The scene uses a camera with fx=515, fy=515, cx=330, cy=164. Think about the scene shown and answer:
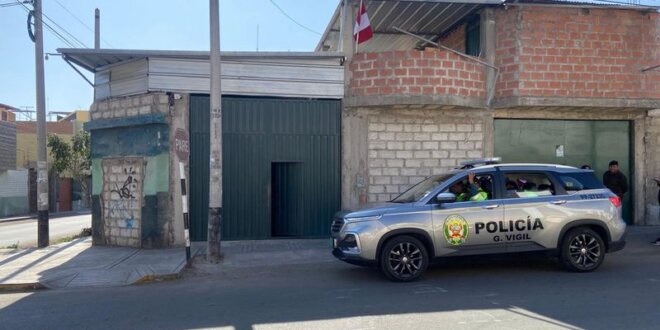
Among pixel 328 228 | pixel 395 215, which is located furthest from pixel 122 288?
pixel 328 228

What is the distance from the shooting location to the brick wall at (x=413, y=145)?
1238 centimetres

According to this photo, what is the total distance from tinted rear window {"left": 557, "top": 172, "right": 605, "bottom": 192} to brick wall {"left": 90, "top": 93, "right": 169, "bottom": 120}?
8.41m

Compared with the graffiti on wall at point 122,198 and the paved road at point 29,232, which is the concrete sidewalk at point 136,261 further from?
the paved road at point 29,232

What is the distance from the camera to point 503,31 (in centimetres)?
1235

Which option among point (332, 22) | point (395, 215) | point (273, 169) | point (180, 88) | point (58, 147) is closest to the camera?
point (395, 215)

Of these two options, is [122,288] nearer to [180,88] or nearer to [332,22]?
[180,88]

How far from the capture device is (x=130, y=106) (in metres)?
12.3

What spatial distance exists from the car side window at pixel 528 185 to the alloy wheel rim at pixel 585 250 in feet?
2.83

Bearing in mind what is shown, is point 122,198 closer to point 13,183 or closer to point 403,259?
point 403,259

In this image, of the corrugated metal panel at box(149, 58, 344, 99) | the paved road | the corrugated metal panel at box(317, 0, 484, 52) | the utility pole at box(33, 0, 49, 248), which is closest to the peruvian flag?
the corrugated metal panel at box(317, 0, 484, 52)

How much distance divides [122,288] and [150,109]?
493 cm

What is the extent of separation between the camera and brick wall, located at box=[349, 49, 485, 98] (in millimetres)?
11820

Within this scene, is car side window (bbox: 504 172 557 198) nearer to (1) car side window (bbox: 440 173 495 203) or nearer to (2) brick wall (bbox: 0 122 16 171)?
(1) car side window (bbox: 440 173 495 203)

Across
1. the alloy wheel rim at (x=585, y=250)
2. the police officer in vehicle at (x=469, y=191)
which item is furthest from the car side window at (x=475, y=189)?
the alloy wheel rim at (x=585, y=250)
